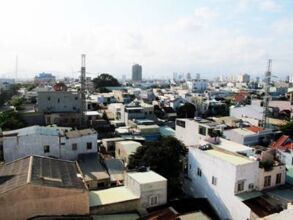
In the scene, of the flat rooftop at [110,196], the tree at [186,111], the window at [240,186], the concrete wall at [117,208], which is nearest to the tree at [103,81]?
the tree at [186,111]

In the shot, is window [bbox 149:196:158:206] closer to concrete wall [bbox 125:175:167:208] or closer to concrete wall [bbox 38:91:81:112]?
concrete wall [bbox 125:175:167:208]

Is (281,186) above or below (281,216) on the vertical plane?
below

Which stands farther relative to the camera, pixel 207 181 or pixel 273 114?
pixel 273 114

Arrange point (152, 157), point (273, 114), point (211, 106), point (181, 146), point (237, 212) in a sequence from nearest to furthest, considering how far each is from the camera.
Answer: point (237, 212), point (152, 157), point (181, 146), point (273, 114), point (211, 106)

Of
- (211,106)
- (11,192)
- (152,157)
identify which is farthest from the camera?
(211,106)

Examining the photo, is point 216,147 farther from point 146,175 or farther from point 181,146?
point 146,175

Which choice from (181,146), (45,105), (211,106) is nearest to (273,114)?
(211,106)
